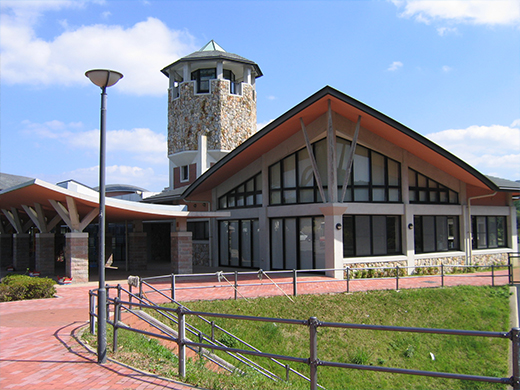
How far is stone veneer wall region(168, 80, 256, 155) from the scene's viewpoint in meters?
32.1

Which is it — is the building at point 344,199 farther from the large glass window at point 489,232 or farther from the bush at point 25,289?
the bush at point 25,289

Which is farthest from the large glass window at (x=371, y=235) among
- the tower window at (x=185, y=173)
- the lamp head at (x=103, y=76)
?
the tower window at (x=185, y=173)

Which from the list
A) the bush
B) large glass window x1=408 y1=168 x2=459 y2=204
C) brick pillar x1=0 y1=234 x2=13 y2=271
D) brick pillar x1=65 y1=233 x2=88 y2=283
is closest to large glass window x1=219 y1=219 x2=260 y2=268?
large glass window x1=408 y1=168 x2=459 y2=204

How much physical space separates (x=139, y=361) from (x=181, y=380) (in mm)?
1309

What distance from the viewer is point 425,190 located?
843 inches

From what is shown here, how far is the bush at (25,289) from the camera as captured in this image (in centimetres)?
1409

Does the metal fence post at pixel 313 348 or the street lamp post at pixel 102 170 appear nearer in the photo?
the metal fence post at pixel 313 348

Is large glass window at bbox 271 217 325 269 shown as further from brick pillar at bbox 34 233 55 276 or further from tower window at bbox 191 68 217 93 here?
tower window at bbox 191 68 217 93

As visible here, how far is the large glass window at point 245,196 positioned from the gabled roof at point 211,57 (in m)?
12.4

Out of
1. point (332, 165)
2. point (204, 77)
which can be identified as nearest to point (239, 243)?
point (332, 165)

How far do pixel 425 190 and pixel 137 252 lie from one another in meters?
15.3

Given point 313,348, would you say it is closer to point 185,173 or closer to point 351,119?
point 351,119

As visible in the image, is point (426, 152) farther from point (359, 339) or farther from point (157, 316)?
point (157, 316)

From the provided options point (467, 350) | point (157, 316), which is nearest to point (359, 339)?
point (467, 350)
